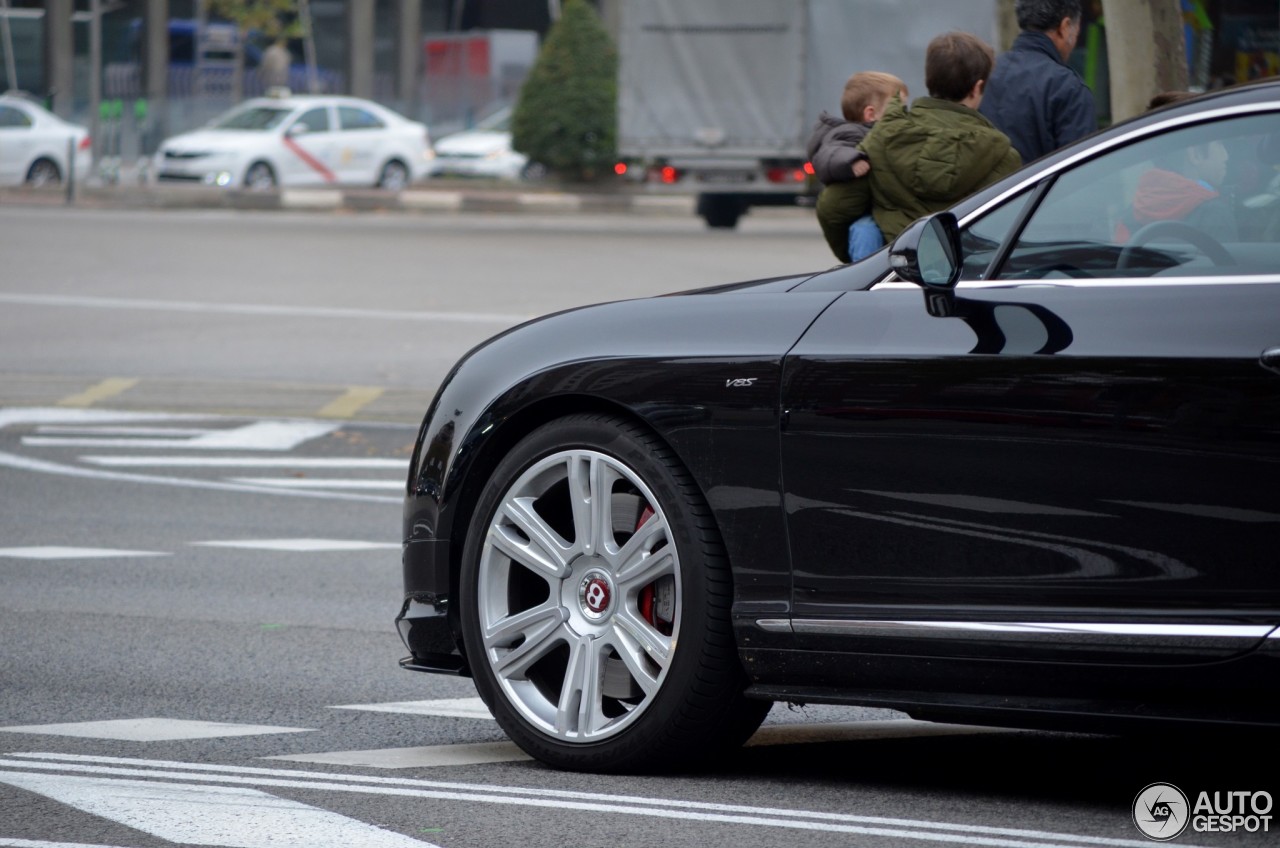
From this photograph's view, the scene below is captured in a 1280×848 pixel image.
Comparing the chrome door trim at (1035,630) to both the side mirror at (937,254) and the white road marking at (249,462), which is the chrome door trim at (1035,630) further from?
the white road marking at (249,462)

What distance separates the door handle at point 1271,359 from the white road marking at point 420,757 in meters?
2.01

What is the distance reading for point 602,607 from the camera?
16.3ft

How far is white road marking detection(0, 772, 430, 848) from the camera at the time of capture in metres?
4.32

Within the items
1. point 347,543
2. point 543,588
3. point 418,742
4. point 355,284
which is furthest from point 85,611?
point 355,284

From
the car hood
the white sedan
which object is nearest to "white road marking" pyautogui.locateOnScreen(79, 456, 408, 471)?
the white sedan

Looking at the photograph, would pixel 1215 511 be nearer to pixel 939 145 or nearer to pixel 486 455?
pixel 486 455

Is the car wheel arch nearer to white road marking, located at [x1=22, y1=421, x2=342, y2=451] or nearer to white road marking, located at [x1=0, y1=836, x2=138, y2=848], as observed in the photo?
white road marking, located at [x1=0, y1=836, x2=138, y2=848]

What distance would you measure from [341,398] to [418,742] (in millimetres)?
8708

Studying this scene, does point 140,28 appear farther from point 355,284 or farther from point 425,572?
point 425,572

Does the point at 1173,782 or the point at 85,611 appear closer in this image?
the point at 1173,782

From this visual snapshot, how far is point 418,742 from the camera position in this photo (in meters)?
5.52

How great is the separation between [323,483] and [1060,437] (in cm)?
731

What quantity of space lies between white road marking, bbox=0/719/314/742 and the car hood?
35160 mm

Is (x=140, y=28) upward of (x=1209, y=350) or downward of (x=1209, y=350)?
downward
